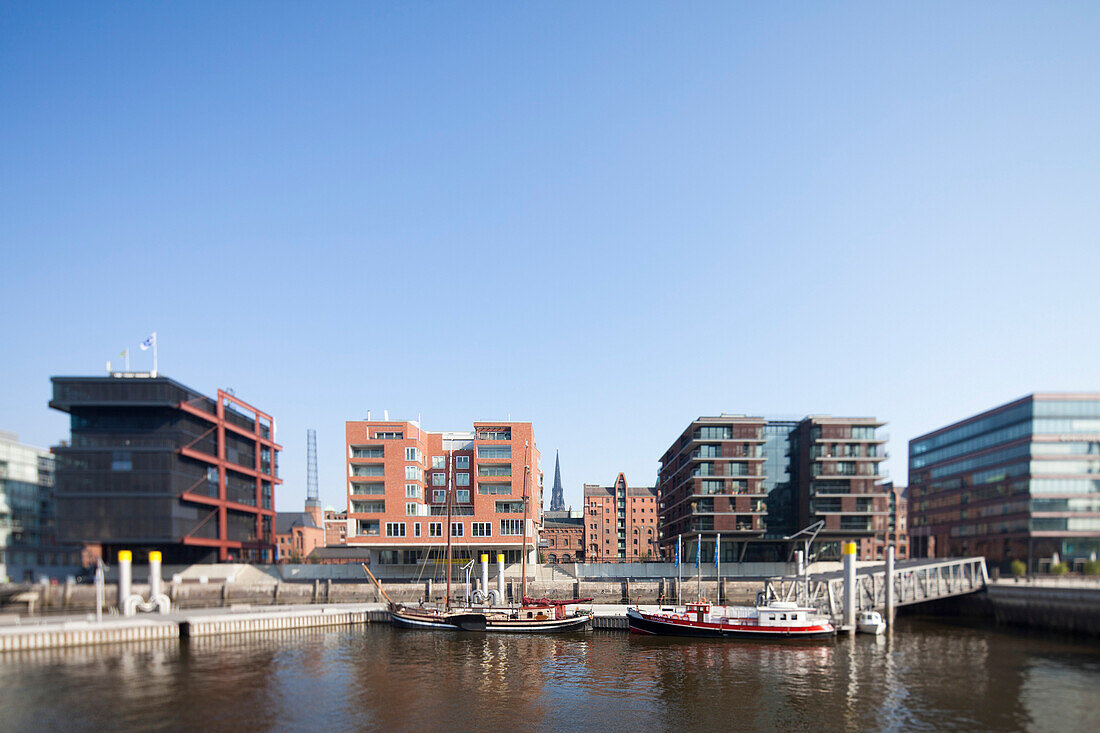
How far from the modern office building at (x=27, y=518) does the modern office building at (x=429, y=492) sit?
59171 millimetres

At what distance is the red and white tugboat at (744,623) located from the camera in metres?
70.1

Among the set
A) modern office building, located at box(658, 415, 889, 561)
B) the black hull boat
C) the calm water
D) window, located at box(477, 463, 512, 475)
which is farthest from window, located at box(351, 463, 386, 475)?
modern office building, located at box(658, 415, 889, 561)

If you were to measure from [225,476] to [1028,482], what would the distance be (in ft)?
437

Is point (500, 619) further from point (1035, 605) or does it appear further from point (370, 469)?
point (1035, 605)

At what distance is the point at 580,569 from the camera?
106 m

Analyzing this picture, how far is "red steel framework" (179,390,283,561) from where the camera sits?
4622 inches

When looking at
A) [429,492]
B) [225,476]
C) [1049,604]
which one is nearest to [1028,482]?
[1049,604]

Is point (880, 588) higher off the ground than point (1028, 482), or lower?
lower

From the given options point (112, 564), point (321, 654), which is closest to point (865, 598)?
point (321, 654)

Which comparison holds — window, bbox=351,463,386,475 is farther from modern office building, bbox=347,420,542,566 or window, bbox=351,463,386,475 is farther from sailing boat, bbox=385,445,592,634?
sailing boat, bbox=385,445,592,634

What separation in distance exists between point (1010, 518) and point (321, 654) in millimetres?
103418

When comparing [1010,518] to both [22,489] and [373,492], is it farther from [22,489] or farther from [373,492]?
[22,489]

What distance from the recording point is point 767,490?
4978 inches

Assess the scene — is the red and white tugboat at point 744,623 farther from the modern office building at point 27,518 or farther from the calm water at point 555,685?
the modern office building at point 27,518
